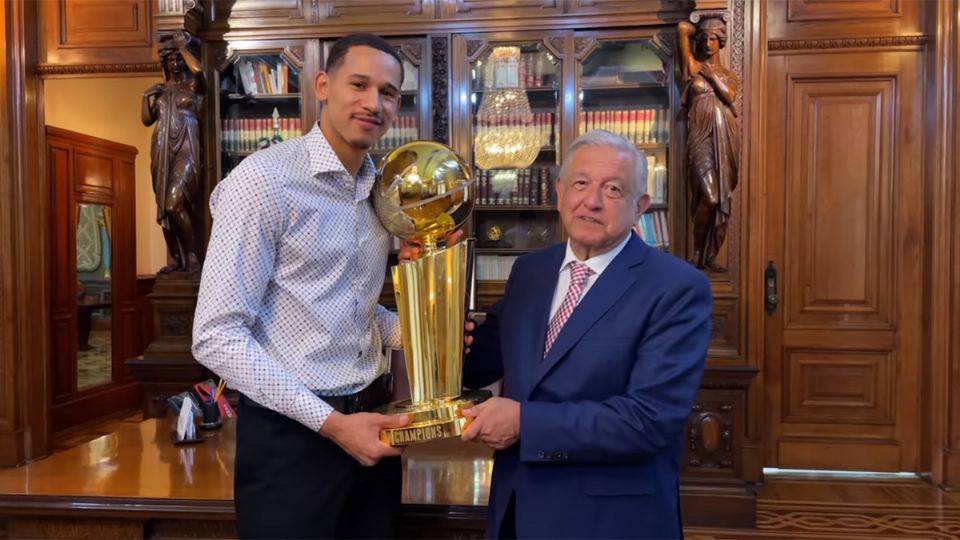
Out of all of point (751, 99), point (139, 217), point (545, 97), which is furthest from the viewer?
point (139, 217)

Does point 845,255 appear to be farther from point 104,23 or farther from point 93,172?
point 93,172

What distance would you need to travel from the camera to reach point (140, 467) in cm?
173

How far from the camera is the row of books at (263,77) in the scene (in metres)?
4.11

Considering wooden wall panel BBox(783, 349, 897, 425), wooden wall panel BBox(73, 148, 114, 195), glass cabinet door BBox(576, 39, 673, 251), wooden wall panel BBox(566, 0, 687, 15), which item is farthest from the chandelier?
wooden wall panel BBox(73, 148, 114, 195)

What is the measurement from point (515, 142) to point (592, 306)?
280cm

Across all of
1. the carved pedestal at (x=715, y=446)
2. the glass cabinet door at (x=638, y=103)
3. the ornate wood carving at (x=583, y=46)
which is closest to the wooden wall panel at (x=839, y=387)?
the carved pedestal at (x=715, y=446)

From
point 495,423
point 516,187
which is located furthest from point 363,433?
point 516,187

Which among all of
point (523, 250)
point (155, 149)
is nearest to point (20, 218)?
point (155, 149)

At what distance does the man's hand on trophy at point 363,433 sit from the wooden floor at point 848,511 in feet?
8.40

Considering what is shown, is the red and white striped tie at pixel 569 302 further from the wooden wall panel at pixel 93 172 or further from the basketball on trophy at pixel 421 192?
the wooden wall panel at pixel 93 172

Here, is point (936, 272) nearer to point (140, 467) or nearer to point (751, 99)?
point (751, 99)

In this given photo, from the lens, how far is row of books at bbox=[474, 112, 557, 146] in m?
4.02

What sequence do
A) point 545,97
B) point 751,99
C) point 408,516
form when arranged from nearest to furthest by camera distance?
point 408,516
point 751,99
point 545,97

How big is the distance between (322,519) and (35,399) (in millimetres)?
3854
